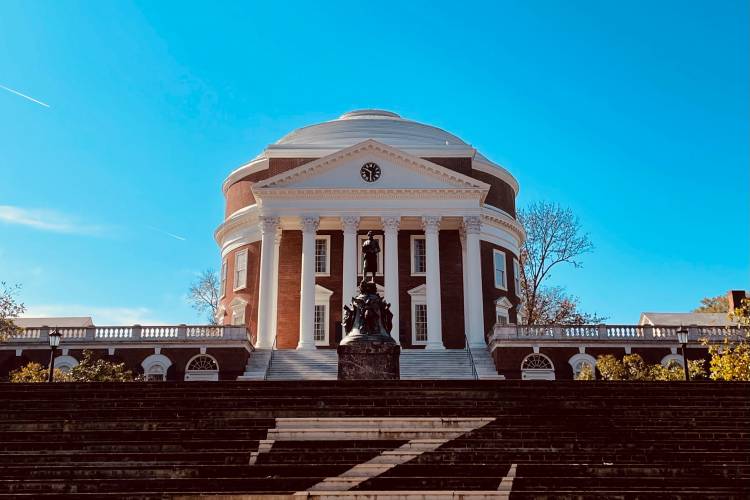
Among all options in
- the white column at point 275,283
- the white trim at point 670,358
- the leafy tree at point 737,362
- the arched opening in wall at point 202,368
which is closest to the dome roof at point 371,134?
the white column at point 275,283

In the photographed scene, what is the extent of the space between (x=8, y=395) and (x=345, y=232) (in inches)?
1015

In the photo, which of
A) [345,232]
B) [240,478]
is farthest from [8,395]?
[345,232]

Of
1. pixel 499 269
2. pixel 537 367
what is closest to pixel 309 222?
pixel 499 269

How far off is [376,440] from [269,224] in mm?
29016

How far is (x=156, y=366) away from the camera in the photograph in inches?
1642

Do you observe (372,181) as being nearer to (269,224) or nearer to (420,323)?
(269,224)

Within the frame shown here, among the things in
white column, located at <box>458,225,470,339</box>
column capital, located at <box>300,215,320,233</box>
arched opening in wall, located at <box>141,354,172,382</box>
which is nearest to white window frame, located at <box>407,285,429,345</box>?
white column, located at <box>458,225,470,339</box>

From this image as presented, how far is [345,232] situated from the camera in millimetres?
45344

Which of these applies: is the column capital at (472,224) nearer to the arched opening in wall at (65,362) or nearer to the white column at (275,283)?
the white column at (275,283)

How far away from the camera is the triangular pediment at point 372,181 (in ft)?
150

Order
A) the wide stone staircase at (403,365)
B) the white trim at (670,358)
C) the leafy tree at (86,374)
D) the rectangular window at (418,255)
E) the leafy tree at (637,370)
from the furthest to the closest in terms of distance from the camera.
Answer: the rectangular window at (418,255), the white trim at (670,358), the wide stone staircase at (403,365), the leafy tree at (637,370), the leafy tree at (86,374)

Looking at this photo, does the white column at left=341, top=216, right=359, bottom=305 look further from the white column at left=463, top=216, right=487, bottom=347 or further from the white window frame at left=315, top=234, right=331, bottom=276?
the white column at left=463, top=216, right=487, bottom=347

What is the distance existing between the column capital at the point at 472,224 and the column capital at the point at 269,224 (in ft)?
33.2

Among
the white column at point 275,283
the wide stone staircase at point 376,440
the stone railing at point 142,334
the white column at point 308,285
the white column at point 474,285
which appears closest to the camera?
the wide stone staircase at point 376,440
